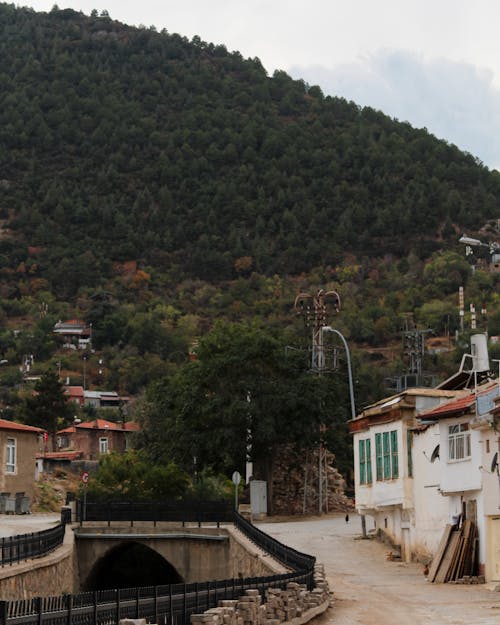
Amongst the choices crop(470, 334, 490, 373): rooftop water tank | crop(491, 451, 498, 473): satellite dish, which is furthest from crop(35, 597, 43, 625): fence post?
crop(470, 334, 490, 373): rooftop water tank

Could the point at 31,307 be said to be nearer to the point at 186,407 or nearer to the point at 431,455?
the point at 186,407

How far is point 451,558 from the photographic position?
35.1m

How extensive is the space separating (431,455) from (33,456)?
33795 mm

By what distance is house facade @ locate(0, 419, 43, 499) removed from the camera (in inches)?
2586

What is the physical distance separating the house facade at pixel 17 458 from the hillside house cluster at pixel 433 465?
80.3 ft

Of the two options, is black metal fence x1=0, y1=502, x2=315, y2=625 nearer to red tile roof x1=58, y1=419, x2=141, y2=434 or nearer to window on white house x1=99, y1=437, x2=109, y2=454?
window on white house x1=99, y1=437, x2=109, y2=454

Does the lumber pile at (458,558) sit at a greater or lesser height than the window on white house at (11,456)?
lesser

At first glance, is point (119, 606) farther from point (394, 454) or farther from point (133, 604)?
point (394, 454)

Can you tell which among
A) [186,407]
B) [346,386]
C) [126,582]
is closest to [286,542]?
[126,582]

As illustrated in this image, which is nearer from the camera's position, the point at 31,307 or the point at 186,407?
the point at 186,407

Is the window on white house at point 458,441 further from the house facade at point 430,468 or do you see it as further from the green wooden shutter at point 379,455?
the green wooden shutter at point 379,455

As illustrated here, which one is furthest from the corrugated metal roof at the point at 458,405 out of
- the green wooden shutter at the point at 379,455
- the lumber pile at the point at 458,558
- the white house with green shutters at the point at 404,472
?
the green wooden shutter at the point at 379,455

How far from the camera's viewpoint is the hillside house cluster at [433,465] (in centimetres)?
3419

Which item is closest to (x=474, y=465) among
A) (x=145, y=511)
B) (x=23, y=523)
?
(x=145, y=511)
